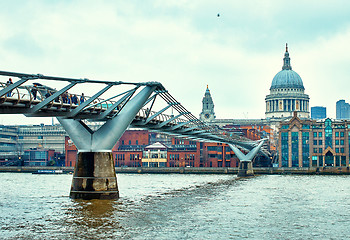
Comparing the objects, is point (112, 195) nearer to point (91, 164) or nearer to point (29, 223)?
point (91, 164)

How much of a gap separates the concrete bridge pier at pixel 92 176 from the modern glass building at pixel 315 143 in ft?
332

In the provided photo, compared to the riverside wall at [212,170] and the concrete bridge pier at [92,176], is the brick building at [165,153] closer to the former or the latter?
the riverside wall at [212,170]

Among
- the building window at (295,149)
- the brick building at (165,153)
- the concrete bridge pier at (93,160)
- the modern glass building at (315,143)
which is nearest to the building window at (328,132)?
the modern glass building at (315,143)

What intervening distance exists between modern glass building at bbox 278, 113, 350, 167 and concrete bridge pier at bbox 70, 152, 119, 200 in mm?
101235

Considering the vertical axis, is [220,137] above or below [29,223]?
above

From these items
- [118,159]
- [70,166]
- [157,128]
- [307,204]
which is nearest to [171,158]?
[118,159]

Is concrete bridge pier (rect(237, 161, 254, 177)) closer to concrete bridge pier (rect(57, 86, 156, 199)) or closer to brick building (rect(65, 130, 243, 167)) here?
brick building (rect(65, 130, 243, 167))

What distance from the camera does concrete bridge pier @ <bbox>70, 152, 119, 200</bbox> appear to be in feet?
174

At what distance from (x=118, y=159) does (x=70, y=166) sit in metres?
13.7

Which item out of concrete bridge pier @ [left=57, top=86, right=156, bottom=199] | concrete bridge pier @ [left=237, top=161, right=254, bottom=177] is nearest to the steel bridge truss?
concrete bridge pier @ [left=57, top=86, right=156, bottom=199]

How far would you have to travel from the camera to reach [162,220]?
43.0 m

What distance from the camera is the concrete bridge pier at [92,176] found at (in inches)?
2087

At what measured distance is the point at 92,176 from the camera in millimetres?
53031

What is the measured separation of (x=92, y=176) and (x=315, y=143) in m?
104
